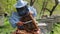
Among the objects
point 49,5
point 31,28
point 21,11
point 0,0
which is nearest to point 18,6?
point 21,11

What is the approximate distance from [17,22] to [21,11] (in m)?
0.20

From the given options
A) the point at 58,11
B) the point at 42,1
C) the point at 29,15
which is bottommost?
the point at 58,11

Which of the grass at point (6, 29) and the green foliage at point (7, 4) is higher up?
the green foliage at point (7, 4)

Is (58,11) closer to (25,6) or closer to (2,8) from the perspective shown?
(2,8)

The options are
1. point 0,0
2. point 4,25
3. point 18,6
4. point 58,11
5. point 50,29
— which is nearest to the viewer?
point 18,6

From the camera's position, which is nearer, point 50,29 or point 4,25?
point 50,29

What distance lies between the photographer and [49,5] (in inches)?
428

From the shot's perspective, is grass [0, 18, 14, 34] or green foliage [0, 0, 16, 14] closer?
grass [0, 18, 14, 34]

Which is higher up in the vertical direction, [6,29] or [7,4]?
[7,4]

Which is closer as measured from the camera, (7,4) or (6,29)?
(6,29)

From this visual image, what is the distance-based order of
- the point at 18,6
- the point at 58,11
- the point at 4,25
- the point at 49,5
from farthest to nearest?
1. the point at 58,11
2. the point at 49,5
3. the point at 4,25
4. the point at 18,6

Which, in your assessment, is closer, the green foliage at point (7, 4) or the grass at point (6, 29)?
the grass at point (6, 29)

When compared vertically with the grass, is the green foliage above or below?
above

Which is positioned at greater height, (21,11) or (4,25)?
(21,11)
